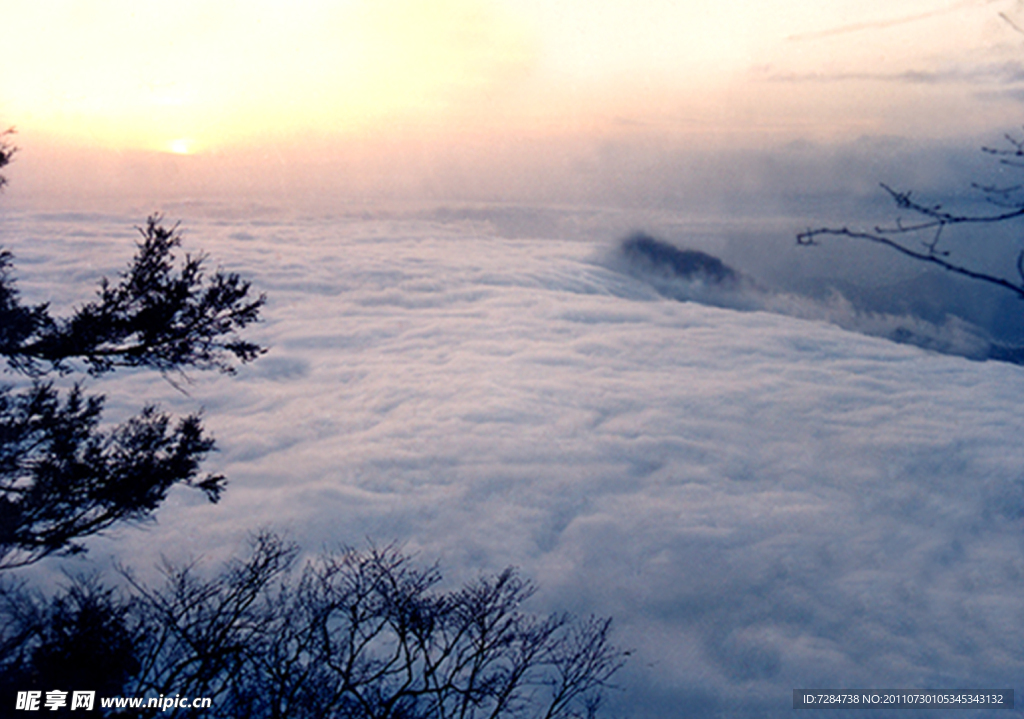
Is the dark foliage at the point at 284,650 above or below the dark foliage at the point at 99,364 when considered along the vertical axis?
below

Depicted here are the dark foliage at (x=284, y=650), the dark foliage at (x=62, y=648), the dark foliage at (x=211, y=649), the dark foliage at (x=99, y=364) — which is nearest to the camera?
the dark foliage at (x=99, y=364)

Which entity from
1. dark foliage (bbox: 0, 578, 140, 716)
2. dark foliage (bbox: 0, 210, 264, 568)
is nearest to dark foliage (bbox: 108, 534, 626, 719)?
dark foliage (bbox: 0, 578, 140, 716)

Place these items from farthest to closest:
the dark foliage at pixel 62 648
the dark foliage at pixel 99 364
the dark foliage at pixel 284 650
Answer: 1. the dark foliage at pixel 284 650
2. the dark foliage at pixel 62 648
3. the dark foliage at pixel 99 364

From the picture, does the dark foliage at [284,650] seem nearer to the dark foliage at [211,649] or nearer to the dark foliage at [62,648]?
the dark foliage at [211,649]

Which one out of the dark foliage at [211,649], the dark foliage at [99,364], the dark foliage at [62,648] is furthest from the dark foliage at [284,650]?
the dark foliage at [99,364]

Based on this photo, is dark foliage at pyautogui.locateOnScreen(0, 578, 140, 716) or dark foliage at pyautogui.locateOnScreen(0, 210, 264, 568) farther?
dark foliage at pyautogui.locateOnScreen(0, 578, 140, 716)

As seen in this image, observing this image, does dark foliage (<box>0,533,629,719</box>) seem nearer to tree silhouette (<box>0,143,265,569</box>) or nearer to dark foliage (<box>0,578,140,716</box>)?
dark foliage (<box>0,578,140,716</box>)
